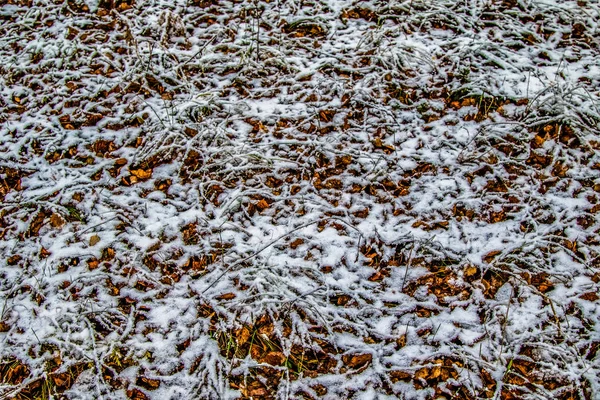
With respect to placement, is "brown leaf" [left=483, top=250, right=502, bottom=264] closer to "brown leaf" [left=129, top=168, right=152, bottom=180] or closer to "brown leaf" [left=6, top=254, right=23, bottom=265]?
"brown leaf" [left=129, top=168, right=152, bottom=180]

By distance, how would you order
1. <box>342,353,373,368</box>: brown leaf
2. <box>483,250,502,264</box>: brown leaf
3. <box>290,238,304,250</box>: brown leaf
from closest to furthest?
<box>342,353,373,368</box>: brown leaf < <box>483,250,502,264</box>: brown leaf < <box>290,238,304,250</box>: brown leaf

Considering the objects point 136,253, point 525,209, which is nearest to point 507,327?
point 525,209

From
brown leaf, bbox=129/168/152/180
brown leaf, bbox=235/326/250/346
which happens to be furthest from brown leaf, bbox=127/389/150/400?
brown leaf, bbox=129/168/152/180

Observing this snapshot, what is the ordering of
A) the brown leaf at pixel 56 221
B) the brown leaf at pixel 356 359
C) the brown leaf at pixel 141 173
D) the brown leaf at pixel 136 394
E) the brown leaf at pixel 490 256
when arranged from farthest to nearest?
the brown leaf at pixel 141 173
the brown leaf at pixel 56 221
the brown leaf at pixel 490 256
the brown leaf at pixel 356 359
the brown leaf at pixel 136 394

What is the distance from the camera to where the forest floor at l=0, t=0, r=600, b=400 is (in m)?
2.29

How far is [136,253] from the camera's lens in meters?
2.74

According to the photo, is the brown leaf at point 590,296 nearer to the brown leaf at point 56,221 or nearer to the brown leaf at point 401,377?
the brown leaf at point 401,377

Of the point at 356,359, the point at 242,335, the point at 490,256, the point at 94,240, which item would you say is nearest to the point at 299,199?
the point at 242,335

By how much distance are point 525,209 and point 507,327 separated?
3.06 feet

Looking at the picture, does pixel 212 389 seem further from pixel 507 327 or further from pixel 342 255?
pixel 507 327

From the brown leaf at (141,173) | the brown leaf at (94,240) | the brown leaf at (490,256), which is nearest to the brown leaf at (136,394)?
the brown leaf at (94,240)

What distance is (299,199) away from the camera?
119 inches

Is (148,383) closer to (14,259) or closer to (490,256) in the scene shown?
(14,259)

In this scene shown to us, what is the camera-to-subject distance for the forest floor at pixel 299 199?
7.50ft
